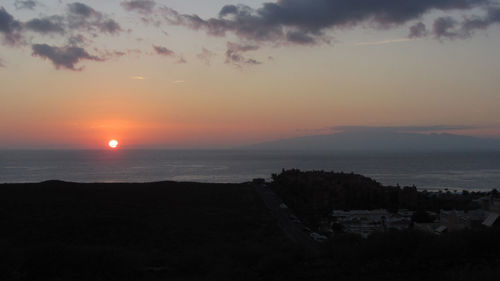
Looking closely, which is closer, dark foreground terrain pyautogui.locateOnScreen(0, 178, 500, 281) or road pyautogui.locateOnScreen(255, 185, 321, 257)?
dark foreground terrain pyautogui.locateOnScreen(0, 178, 500, 281)

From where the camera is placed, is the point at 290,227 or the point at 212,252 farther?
the point at 290,227

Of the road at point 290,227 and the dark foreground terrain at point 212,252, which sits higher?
the dark foreground terrain at point 212,252

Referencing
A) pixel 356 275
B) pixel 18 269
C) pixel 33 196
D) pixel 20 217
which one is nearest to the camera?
pixel 356 275

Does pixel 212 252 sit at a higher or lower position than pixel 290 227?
higher

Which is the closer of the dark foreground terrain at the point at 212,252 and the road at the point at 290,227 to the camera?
the dark foreground terrain at the point at 212,252

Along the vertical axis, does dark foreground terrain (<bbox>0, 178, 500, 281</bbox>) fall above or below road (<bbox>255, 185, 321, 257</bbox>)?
above

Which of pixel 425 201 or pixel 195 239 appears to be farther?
pixel 425 201

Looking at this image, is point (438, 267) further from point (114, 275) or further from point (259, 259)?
point (114, 275)

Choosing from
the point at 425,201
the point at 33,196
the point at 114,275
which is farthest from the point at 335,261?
the point at 425,201
